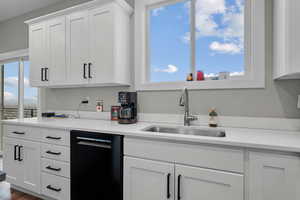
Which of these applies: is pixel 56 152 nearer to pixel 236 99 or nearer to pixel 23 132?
pixel 23 132

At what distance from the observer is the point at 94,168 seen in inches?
60.8

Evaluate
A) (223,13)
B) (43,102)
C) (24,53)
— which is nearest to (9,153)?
(43,102)

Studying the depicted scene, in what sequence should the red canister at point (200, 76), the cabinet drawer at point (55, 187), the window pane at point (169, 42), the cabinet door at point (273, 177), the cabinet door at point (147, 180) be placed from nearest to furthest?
the cabinet door at point (273, 177), the cabinet door at point (147, 180), the cabinet drawer at point (55, 187), the red canister at point (200, 76), the window pane at point (169, 42)

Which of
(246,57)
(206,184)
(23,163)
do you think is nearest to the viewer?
(206,184)

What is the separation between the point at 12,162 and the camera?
2.11 metres

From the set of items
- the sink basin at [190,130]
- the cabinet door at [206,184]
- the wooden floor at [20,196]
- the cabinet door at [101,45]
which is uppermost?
the cabinet door at [101,45]

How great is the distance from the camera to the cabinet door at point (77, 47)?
2062 mm

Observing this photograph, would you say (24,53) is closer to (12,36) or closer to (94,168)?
(12,36)

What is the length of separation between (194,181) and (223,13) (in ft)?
5.78

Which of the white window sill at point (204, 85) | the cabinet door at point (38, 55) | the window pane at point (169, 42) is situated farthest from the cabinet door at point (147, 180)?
the cabinet door at point (38, 55)

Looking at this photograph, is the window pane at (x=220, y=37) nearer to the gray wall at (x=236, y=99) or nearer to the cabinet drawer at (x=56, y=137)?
the gray wall at (x=236, y=99)

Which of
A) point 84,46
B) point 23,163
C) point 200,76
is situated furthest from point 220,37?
point 23,163

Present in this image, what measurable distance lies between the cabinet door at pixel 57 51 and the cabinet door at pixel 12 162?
3.04ft

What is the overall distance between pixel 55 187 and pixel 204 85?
196cm
